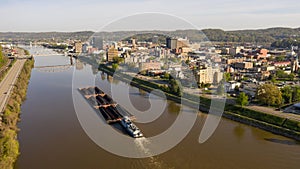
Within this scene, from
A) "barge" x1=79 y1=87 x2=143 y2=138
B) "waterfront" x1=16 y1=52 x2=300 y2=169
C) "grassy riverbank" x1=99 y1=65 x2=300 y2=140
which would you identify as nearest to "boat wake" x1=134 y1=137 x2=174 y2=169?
"waterfront" x1=16 y1=52 x2=300 y2=169

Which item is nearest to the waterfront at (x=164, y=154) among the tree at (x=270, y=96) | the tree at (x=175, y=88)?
the tree at (x=270, y=96)

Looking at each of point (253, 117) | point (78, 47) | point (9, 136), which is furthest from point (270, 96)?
point (78, 47)

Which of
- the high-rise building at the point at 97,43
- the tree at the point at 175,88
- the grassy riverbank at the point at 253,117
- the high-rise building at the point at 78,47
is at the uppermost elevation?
the high-rise building at the point at 97,43

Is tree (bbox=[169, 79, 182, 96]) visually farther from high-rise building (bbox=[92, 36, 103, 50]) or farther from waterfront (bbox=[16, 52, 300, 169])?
high-rise building (bbox=[92, 36, 103, 50])

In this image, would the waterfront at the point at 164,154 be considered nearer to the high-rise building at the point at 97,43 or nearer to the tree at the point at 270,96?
the tree at the point at 270,96

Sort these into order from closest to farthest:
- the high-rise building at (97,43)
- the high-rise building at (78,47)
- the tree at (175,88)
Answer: the tree at (175,88)
the high-rise building at (78,47)
the high-rise building at (97,43)

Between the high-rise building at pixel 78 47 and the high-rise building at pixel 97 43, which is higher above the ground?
the high-rise building at pixel 97 43

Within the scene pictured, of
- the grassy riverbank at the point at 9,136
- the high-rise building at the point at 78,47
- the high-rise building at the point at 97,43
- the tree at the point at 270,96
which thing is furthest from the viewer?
the high-rise building at the point at 97,43

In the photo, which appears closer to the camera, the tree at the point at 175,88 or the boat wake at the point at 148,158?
the boat wake at the point at 148,158

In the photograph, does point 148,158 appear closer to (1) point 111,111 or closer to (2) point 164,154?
(2) point 164,154
